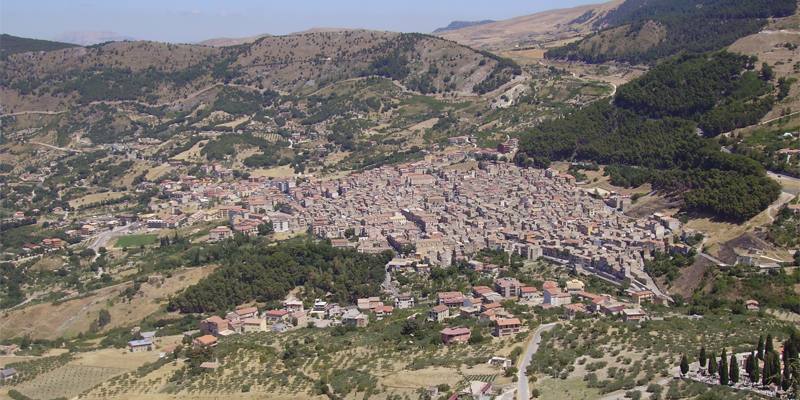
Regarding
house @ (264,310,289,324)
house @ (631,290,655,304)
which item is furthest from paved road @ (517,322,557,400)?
house @ (264,310,289,324)

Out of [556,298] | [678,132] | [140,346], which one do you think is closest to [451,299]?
[556,298]

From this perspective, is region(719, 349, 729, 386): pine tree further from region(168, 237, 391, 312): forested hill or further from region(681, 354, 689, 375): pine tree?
region(168, 237, 391, 312): forested hill

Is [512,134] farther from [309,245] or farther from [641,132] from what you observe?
[309,245]

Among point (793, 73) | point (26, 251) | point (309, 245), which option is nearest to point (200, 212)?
Result: point (26, 251)

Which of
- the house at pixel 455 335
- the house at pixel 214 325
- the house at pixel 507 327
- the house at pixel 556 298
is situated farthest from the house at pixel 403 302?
the house at pixel 214 325

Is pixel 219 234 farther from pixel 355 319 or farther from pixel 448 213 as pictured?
pixel 355 319

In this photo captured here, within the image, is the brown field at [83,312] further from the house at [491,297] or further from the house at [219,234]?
the house at [491,297]
